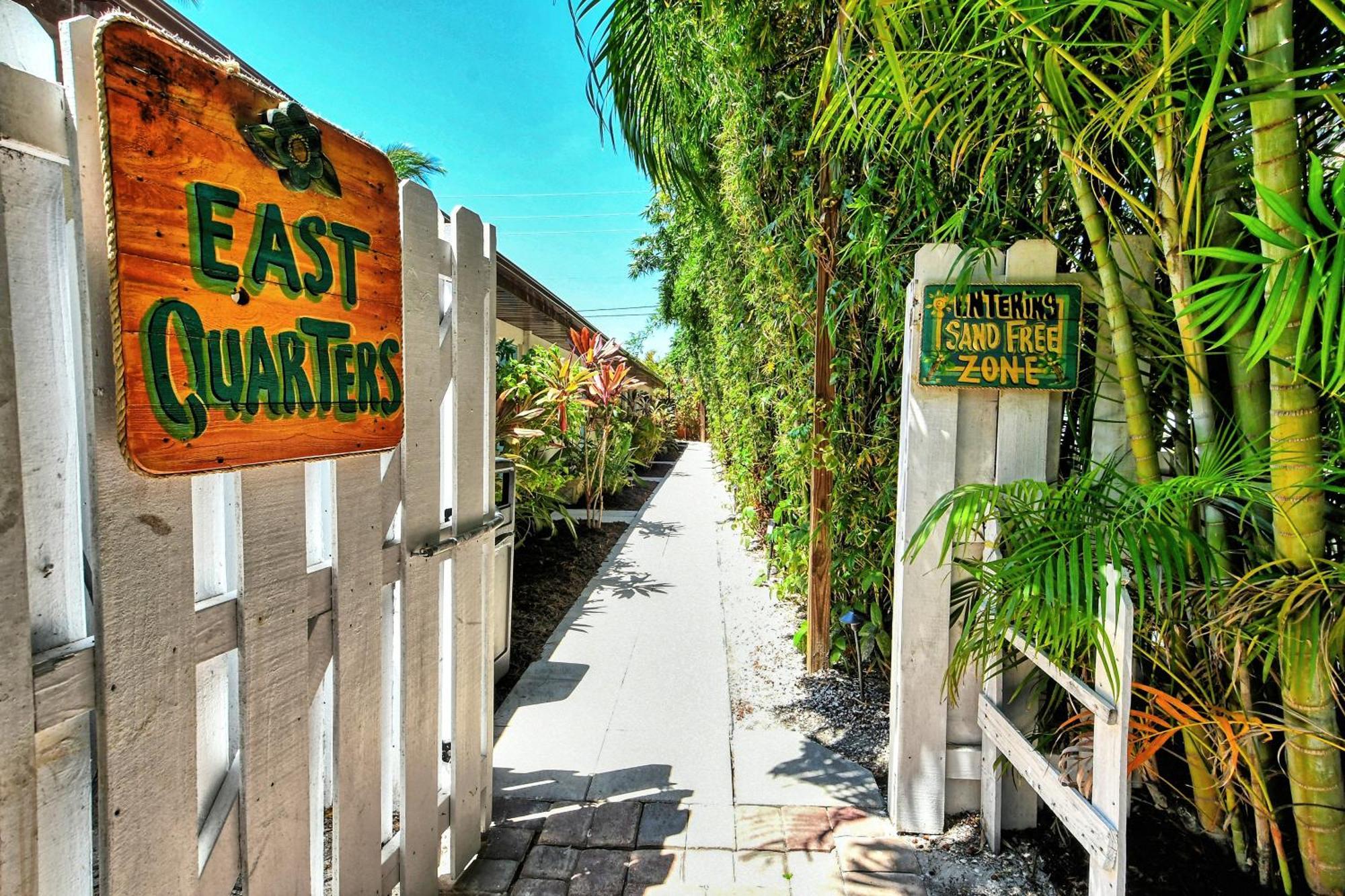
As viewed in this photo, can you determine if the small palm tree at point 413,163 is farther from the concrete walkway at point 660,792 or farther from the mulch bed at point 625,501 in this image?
the concrete walkway at point 660,792

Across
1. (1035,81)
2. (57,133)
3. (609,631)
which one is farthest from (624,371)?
(57,133)

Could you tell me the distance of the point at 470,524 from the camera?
69.0 inches

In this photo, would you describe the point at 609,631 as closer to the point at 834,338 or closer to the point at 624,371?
the point at 834,338

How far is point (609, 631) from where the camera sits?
137 inches

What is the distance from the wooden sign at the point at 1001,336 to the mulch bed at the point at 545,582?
2411 mm

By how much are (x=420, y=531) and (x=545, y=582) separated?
2921 mm

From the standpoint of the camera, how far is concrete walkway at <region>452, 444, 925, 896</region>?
1.70 m

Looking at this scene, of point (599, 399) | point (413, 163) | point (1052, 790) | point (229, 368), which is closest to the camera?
point (229, 368)

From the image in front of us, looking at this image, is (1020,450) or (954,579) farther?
(954,579)

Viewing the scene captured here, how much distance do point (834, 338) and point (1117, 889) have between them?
2.01 m

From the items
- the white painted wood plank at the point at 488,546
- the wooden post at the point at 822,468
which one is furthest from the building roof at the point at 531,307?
the white painted wood plank at the point at 488,546

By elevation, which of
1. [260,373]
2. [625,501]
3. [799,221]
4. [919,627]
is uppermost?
[799,221]

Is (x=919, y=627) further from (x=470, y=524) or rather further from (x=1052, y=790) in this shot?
(x=470, y=524)

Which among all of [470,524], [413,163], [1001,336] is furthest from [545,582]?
[413,163]
